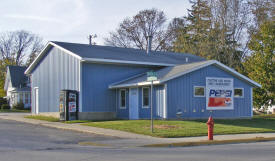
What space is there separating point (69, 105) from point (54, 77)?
569 centimetres

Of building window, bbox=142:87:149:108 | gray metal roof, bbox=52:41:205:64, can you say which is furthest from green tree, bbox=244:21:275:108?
building window, bbox=142:87:149:108

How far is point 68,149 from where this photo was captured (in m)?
13.4

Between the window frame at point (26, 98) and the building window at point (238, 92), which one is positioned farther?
the window frame at point (26, 98)

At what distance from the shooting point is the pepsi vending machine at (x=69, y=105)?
85.0ft

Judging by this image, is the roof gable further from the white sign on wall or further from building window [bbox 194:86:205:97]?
the white sign on wall

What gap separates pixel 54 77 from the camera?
31.0 metres

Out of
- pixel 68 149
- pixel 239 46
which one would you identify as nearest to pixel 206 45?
pixel 239 46

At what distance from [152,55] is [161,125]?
531 inches

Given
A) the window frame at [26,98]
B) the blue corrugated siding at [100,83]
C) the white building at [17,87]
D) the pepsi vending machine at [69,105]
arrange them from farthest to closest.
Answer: the white building at [17,87], the window frame at [26,98], the blue corrugated siding at [100,83], the pepsi vending machine at [69,105]

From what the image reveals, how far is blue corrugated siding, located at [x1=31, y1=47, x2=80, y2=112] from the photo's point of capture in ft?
92.9

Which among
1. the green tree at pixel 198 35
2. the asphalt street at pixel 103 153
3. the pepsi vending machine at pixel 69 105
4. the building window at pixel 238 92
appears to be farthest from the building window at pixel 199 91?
the green tree at pixel 198 35

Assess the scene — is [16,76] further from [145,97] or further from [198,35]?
[145,97]

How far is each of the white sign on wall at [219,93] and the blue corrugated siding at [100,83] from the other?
614cm

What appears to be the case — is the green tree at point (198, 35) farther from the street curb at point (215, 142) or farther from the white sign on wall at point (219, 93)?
the street curb at point (215, 142)
